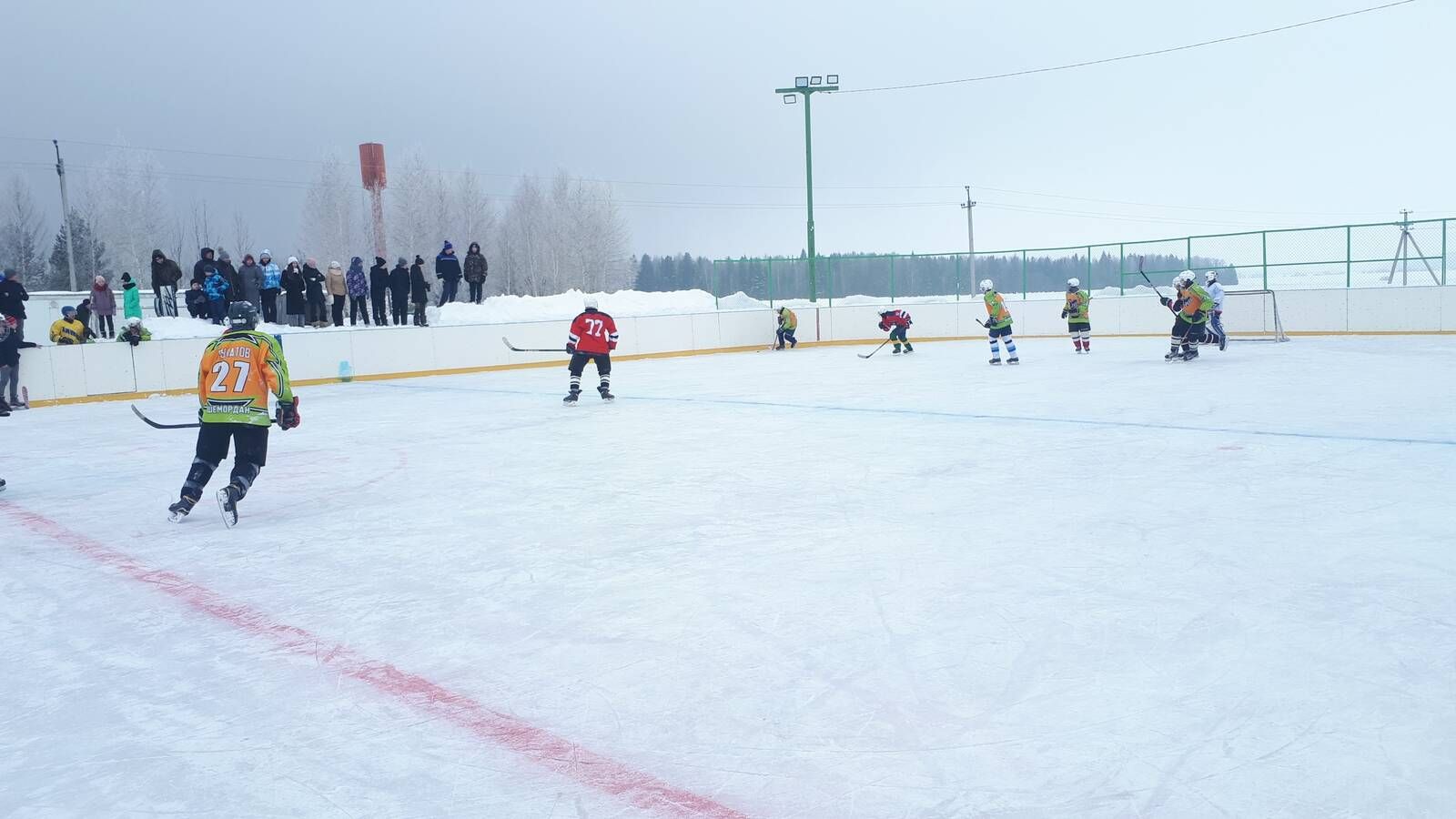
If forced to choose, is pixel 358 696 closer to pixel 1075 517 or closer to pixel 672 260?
pixel 1075 517

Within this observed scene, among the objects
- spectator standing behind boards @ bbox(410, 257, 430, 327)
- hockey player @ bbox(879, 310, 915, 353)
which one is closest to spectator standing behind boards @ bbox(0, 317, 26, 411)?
spectator standing behind boards @ bbox(410, 257, 430, 327)

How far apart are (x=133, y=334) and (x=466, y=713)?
48.0 feet

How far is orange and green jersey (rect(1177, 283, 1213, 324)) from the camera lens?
564 inches

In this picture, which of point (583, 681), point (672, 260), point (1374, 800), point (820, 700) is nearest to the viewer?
point (1374, 800)

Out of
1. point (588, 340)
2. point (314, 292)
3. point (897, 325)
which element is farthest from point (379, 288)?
point (897, 325)

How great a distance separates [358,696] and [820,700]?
1332 millimetres

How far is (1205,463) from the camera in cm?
662

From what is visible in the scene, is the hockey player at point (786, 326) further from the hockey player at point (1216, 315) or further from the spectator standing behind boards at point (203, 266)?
the spectator standing behind boards at point (203, 266)

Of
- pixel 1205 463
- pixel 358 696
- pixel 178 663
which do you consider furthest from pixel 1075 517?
pixel 178 663

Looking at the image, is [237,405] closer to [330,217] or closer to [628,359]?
[628,359]

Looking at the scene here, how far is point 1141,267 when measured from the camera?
2223 cm

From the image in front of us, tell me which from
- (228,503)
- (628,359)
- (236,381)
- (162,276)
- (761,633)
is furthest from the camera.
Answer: (628,359)

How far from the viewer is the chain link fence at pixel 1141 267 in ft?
60.7

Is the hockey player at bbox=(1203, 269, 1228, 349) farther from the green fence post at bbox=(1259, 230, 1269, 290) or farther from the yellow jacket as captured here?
the yellow jacket
